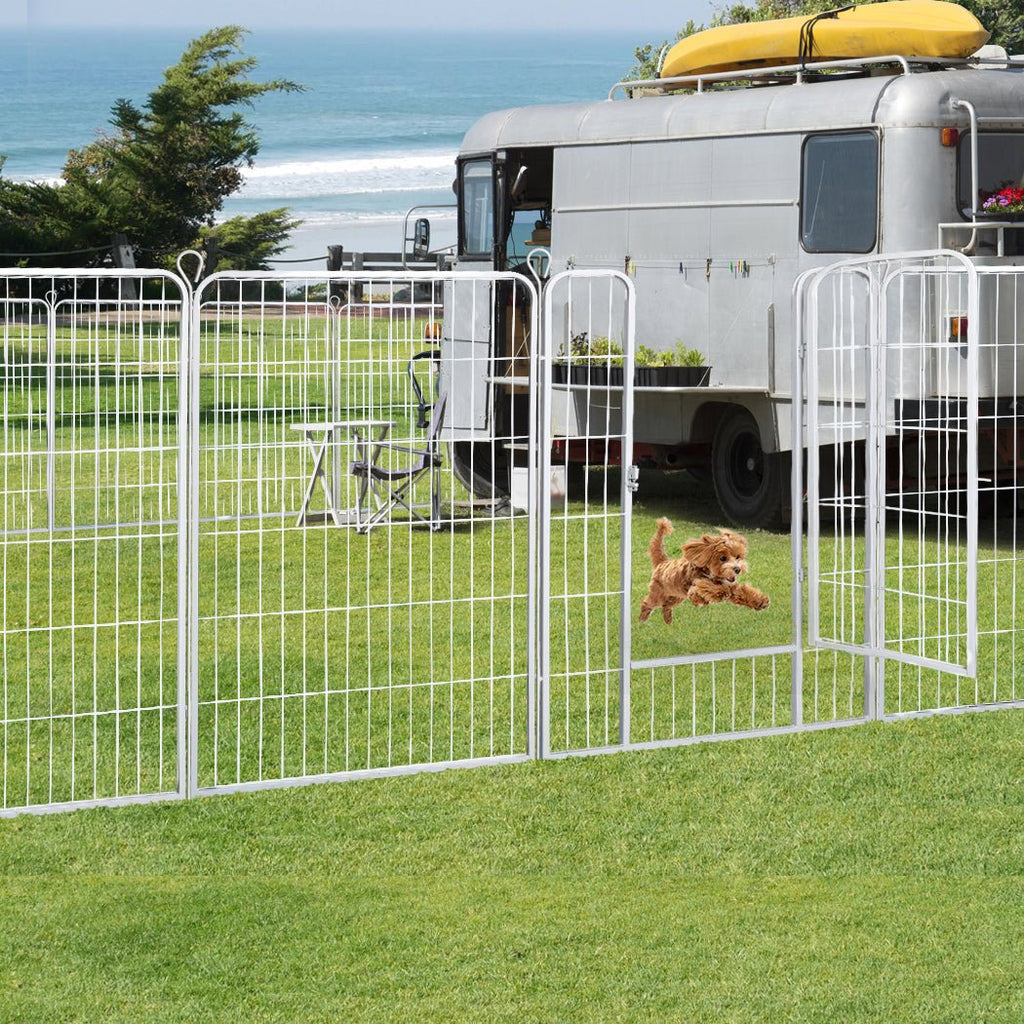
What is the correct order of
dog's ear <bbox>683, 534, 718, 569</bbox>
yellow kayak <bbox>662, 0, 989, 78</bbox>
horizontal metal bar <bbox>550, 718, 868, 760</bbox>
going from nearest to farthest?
horizontal metal bar <bbox>550, 718, 868, 760</bbox>
dog's ear <bbox>683, 534, 718, 569</bbox>
yellow kayak <bbox>662, 0, 989, 78</bbox>

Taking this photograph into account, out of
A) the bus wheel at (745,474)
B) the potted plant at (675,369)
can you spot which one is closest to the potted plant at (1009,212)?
the bus wheel at (745,474)

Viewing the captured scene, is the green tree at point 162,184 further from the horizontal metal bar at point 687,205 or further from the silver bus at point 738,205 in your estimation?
the horizontal metal bar at point 687,205

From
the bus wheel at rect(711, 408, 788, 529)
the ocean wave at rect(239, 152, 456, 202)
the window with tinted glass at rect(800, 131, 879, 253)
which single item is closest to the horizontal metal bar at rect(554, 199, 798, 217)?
the window with tinted glass at rect(800, 131, 879, 253)

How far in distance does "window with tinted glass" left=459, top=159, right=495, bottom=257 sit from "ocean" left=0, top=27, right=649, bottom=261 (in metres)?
36.7

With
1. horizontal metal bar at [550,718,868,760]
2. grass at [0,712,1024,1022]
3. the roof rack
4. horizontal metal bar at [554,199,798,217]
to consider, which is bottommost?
grass at [0,712,1024,1022]

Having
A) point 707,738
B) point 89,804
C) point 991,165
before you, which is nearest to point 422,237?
point 991,165

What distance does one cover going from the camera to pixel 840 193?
10.7 meters

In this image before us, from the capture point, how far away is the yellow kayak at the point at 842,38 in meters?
11.0

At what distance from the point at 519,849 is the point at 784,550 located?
5744 millimetres

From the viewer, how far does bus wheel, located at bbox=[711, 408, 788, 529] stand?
1140 centimetres

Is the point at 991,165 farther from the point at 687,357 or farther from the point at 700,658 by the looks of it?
the point at 700,658

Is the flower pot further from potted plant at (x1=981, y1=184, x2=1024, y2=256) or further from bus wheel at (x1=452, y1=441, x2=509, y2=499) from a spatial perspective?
potted plant at (x1=981, y1=184, x2=1024, y2=256)

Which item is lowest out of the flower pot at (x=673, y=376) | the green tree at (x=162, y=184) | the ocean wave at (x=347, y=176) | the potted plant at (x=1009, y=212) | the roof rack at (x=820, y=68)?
the flower pot at (x=673, y=376)

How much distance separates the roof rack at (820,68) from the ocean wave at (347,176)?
48733 mm
